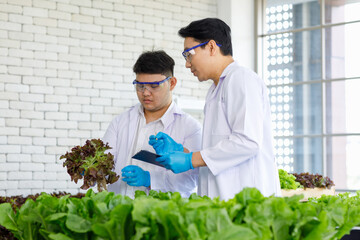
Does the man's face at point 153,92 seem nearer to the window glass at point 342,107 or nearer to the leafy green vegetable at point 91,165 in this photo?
the leafy green vegetable at point 91,165

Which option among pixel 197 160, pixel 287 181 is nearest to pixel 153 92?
pixel 197 160

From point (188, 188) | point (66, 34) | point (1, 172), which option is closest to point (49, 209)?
point (188, 188)

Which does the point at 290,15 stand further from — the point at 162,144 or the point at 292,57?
the point at 162,144

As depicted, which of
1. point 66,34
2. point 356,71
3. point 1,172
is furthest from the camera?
point 356,71

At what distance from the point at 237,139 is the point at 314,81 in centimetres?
503

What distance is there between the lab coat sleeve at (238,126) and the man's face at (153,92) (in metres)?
0.52

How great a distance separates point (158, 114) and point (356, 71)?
177 inches

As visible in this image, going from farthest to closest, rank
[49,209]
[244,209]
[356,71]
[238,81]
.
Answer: [356,71]
[238,81]
[49,209]
[244,209]

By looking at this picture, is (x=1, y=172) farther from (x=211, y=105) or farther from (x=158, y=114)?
(x=211, y=105)

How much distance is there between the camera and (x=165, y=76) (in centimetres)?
279

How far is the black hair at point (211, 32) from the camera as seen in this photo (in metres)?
2.43

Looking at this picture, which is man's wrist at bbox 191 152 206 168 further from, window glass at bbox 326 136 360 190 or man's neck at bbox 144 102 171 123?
window glass at bbox 326 136 360 190

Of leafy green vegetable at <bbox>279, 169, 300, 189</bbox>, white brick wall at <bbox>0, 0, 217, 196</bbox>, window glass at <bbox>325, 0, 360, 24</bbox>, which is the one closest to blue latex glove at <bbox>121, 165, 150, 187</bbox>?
leafy green vegetable at <bbox>279, 169, 300, 189</bbox>

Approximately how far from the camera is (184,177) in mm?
2742
